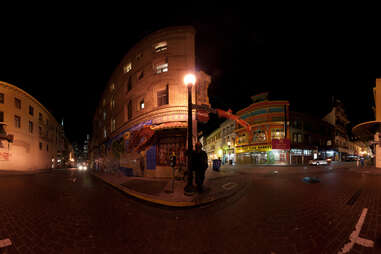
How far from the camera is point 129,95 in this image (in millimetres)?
17047

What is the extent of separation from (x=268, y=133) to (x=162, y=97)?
25.7 meters

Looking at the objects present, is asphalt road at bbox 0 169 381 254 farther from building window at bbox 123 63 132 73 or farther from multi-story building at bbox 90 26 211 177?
building window at bbox 123 63 132 73

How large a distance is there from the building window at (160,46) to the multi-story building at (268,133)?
82.2 feet

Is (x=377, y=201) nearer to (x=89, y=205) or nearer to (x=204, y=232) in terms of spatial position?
(x=204, y=232)

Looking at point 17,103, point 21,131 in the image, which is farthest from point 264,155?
point 17,103

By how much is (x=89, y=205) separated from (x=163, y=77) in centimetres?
1073

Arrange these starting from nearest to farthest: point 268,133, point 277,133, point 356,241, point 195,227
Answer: point 356,241 < point 195,227 < point 277,133 < point 268,133

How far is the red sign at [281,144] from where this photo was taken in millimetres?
30375

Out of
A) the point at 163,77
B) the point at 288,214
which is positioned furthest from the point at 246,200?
the point at 163,77

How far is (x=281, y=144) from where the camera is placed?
30453 mm

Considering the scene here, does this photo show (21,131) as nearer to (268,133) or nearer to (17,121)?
(17,121)

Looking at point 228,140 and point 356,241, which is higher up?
point 228,140

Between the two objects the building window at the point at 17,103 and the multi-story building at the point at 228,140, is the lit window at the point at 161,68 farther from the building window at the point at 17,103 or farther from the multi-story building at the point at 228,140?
the building window at the point at 17,103

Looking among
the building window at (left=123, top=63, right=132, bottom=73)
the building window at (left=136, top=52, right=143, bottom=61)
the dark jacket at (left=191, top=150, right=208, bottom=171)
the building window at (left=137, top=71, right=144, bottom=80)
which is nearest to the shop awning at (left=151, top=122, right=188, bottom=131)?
the dark jacket at (left=191, top=150, right=208, bottom=171)
